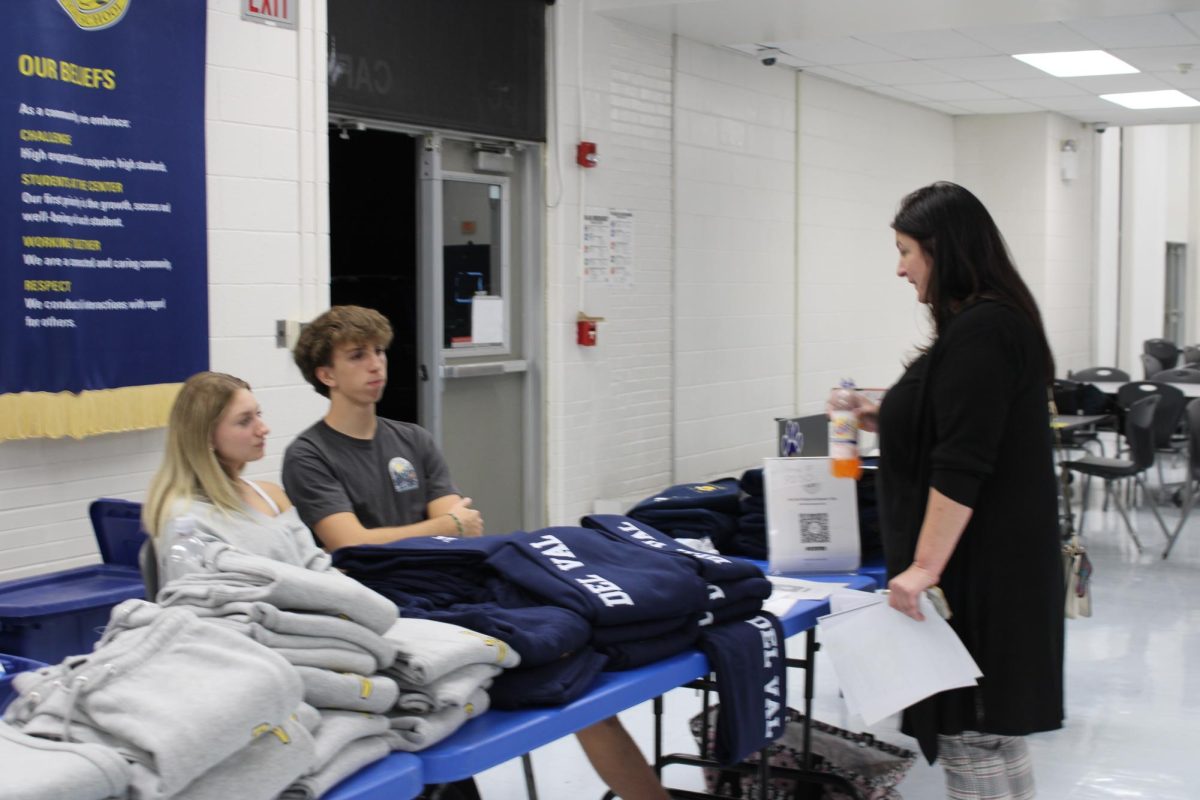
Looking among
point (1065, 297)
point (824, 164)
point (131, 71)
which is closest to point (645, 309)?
point (824, 164)

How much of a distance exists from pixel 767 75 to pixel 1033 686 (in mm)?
6605

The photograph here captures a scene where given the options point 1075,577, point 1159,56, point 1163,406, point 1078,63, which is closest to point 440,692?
point 1075,577

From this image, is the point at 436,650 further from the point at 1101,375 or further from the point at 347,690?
the point at 1101,375

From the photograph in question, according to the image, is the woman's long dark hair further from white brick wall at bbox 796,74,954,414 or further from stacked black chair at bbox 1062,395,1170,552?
white brick wall at bbox 796,74,954,414

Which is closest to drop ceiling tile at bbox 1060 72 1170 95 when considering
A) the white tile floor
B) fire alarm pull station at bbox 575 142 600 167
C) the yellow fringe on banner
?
the white tile floor

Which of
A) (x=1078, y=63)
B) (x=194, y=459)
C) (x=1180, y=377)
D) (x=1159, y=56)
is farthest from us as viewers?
(x=1180, y=377)

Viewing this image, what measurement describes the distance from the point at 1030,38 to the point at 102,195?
19.5 ft

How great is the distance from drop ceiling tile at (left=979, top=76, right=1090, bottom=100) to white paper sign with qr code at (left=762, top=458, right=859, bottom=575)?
7.28 m

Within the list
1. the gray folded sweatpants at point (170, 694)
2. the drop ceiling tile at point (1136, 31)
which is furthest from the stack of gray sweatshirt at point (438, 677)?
the drop ceiling tile at point (1136, 31)

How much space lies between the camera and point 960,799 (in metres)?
2.64

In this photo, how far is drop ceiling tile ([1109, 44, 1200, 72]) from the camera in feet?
27.3

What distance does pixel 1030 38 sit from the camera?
26.1 feet

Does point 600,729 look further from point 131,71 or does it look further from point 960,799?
point 131,71

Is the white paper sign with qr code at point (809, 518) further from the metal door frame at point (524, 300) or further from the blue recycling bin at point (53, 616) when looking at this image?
the metal door frame at point (524, 300)
